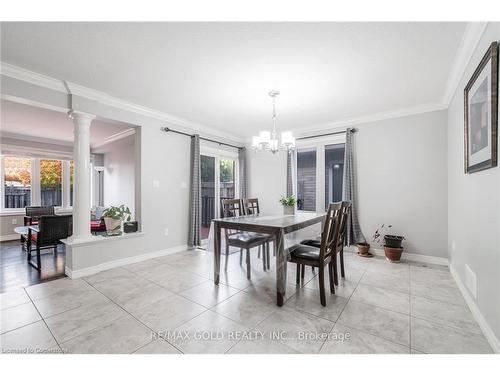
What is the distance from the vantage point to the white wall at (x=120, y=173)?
5223mm

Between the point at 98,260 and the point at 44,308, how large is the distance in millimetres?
995

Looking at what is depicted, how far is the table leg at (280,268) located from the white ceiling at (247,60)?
172 cm

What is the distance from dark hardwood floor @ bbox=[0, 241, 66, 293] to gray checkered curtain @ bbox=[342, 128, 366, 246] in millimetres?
4323

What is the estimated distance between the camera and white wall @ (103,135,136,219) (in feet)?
17.1

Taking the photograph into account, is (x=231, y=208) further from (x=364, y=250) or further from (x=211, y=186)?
(x=364, y=250)

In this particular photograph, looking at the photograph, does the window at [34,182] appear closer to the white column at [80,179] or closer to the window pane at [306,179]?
the white column at [80,179]

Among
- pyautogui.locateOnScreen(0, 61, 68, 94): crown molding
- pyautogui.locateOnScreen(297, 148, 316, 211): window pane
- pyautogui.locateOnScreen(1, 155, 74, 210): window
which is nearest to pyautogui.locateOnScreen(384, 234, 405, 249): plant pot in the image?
pyautogui.locateOnScreen(297, 148, 316, 211): window pane

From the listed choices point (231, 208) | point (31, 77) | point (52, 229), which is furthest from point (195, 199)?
point (31, 77)

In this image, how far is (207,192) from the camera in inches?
201

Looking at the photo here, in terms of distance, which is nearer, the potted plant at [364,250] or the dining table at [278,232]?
the dining table at [278,232]

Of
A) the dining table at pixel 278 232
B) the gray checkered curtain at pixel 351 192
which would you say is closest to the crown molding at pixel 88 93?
the dining table at pixel 278 232

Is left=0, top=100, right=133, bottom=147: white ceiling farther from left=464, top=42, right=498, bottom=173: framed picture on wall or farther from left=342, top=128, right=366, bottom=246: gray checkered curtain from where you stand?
left=464, top=42, right=498, bottom=173: framed picture on wall

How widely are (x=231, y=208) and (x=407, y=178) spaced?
284 centimetres
